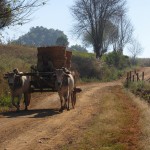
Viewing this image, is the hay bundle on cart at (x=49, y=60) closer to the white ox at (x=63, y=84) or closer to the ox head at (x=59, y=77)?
the white ox at (x=63, y=84)

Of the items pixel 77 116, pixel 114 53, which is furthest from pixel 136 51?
pixel 77 116

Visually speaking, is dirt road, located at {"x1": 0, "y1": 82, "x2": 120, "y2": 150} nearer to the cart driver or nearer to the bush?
the cart driver

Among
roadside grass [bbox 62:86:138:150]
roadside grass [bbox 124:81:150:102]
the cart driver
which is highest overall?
the cart driver

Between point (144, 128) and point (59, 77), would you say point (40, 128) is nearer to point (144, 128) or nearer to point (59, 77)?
point (144, 128)

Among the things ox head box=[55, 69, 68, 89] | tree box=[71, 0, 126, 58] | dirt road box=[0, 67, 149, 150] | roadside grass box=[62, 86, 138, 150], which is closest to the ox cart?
ox head box=[55, 69, 68, 89]

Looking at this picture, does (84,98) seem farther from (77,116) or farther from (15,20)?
(15,20)

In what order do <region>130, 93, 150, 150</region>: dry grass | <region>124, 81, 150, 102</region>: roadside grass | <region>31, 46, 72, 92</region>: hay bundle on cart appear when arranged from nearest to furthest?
<region>130, 93, 150, 150</region>: dry grass
<region>31, 46, 72, 92</region>: hay bundle on cart
<region>124, 81, 150, 102</region>: roadside grass

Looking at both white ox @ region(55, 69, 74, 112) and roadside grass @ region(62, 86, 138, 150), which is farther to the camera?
white ox @ region(55, 69, 74, 112)

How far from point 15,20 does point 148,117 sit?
6.25 meters

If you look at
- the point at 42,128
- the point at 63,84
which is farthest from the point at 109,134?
the point at 63,84

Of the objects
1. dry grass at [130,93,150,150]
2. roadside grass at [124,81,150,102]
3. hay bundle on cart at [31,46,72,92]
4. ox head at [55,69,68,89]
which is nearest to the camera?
dry grass at [130,93,150,150]

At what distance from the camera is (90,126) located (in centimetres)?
1352

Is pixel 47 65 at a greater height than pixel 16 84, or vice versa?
pixel 47 65

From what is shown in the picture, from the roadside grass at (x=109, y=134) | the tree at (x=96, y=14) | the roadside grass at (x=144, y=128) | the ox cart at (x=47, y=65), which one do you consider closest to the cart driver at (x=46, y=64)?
the ox cart at (x=47, y=65)
